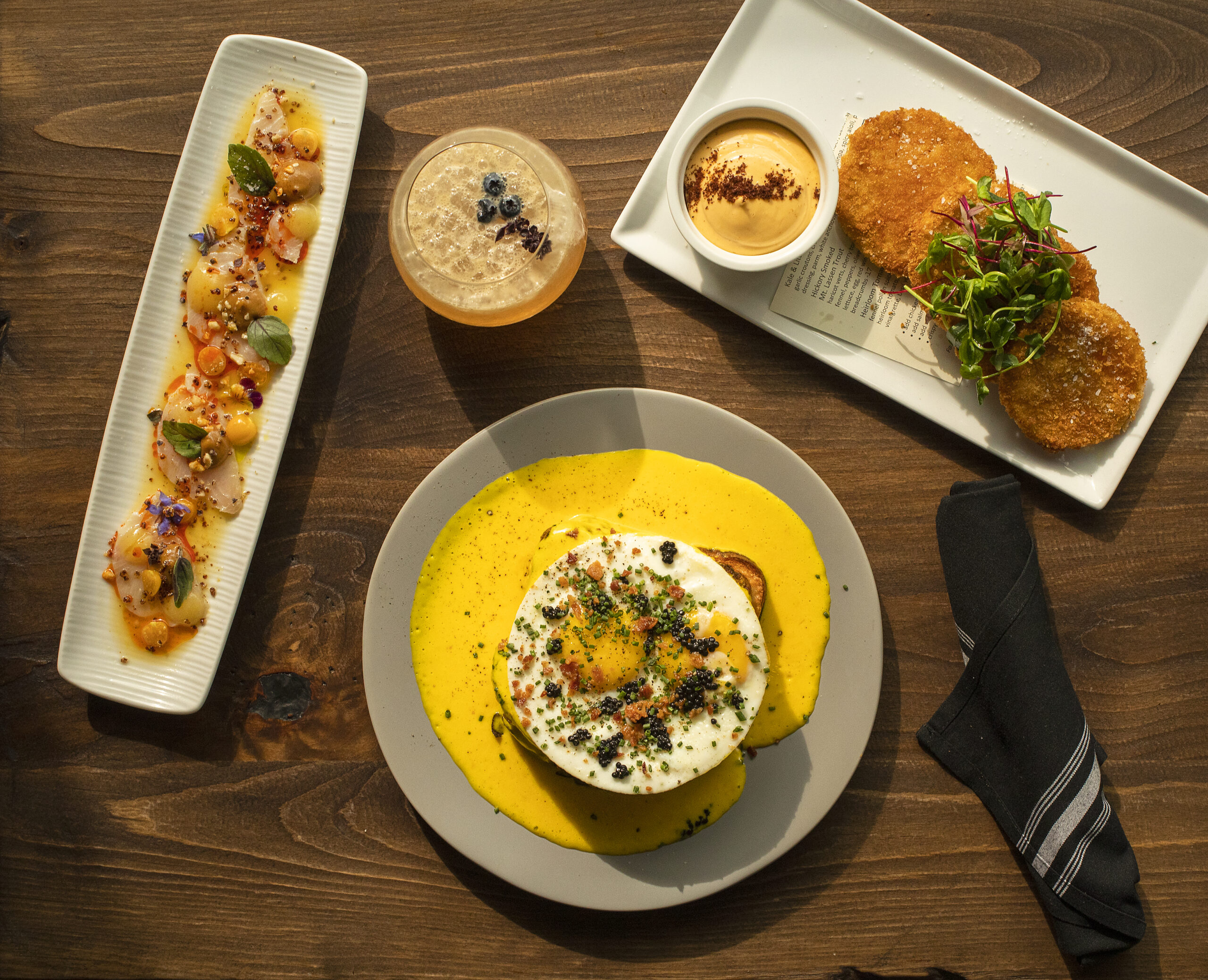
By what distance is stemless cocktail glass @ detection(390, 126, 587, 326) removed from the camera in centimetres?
167

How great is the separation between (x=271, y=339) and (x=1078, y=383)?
2200mm

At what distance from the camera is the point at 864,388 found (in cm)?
201

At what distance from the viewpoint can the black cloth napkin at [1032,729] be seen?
191 centimetres

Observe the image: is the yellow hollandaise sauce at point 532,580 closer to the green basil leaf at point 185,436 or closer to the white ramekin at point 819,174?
the white ramekin at point 819,174

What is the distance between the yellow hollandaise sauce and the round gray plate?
34mm

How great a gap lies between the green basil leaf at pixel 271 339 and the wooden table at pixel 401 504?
0.11 meters

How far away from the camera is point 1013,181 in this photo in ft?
6.56

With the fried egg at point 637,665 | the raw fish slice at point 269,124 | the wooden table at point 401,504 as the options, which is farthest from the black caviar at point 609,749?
the raw fish slice at point 269,124

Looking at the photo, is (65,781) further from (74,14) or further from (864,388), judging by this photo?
(864,388)

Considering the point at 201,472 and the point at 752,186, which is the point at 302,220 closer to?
the point at 201,472

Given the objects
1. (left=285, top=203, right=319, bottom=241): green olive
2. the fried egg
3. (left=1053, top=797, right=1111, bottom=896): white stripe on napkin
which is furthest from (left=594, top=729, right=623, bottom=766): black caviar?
(left=285, top=203, right=319, bottom=241): green olive

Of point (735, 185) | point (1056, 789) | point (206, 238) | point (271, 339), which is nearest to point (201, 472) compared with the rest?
point (271, 339)

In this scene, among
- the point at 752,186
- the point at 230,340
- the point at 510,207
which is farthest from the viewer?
the point at 230,340

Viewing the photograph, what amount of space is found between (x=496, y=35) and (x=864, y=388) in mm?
1475
